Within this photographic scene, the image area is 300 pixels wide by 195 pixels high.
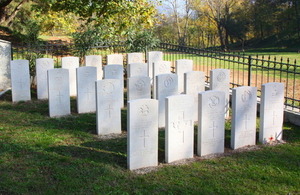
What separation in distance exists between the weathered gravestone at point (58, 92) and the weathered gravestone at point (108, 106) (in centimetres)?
192

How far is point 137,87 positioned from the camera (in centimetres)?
816

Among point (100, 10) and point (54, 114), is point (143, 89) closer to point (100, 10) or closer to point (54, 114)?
point (54, 114)

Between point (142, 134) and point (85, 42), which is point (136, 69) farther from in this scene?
point (85, 42)

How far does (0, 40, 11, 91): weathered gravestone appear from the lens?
11398mm

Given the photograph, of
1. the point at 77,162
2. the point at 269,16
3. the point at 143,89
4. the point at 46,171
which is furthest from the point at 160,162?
the point at 269,16

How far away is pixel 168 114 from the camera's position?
5809 mm

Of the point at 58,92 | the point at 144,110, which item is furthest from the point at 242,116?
the point at 58,92

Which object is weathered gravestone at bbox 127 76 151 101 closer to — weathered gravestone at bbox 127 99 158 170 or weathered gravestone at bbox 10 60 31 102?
weathered gravestone at bbox 127 99 158 170

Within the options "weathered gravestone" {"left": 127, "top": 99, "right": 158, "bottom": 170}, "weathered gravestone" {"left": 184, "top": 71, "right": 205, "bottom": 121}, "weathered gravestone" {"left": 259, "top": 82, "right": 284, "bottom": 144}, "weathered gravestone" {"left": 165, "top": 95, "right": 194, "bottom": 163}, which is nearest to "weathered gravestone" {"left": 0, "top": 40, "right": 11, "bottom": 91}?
"weathered gravestone" {"left": 184, "top": 71, "right": 205, "bottom": 121}

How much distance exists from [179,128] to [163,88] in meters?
2.45

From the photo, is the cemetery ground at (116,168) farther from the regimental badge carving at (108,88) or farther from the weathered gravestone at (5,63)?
the weathered gravestone at (5,63)

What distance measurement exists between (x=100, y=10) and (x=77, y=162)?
965cm

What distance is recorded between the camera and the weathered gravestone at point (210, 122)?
616 cm

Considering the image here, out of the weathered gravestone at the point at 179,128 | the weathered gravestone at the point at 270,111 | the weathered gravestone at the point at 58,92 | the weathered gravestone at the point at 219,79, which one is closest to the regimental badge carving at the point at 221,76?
the weathered gravestone at the point at 219,79
